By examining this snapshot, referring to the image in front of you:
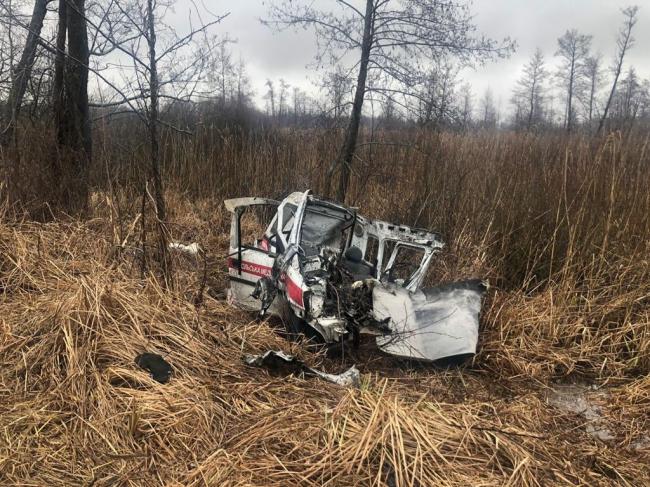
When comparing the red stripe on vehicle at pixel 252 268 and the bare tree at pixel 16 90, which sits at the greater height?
the bare tree at pixel 16 90

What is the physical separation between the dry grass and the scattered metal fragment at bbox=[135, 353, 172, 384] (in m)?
0.06

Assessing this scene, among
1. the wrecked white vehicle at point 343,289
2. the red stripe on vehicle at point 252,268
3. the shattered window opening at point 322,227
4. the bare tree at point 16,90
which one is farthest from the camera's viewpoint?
A: the bare tree at point 16,90

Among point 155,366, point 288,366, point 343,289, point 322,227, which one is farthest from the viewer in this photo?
point 322,227

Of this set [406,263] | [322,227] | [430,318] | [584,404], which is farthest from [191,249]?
[584,404]

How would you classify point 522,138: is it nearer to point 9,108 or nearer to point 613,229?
point 613,229

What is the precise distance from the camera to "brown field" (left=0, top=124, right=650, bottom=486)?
8.57 ft

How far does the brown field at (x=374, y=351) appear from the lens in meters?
2.61

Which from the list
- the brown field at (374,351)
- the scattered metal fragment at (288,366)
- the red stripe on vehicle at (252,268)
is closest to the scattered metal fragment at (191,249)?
the brown field at (374,351)

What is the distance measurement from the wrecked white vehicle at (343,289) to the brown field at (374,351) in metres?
0.26

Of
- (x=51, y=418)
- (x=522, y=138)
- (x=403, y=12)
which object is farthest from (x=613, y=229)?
(x=51, y=418)

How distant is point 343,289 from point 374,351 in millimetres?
679

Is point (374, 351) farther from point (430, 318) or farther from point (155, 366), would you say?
point (155, 366)

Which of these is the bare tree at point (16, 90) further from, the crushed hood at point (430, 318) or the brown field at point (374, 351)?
the crushed hood at point (430, 318)

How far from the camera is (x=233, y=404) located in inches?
124
